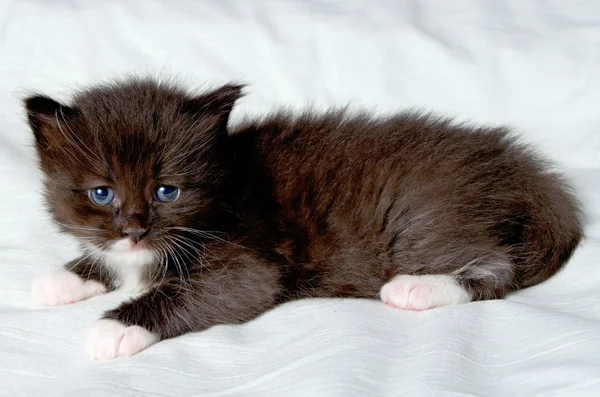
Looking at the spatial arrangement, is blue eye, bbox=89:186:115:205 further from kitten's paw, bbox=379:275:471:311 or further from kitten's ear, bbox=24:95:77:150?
kitten's paw, bbox=379:275:471:311

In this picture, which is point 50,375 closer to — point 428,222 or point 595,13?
point 428,222

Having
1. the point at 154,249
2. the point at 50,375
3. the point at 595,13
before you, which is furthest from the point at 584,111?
the point at 50,375

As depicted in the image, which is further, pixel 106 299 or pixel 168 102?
pixel 106 299

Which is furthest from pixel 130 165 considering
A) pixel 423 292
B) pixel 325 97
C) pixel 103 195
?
pixel 325 97

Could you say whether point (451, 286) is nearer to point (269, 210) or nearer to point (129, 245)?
point (269, 210)

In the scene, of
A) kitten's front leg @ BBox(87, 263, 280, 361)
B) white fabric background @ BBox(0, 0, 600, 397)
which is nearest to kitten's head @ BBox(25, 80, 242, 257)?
kitten's front leg @ BBox(87, 263, 280, 361)

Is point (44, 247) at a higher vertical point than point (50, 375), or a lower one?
lower
